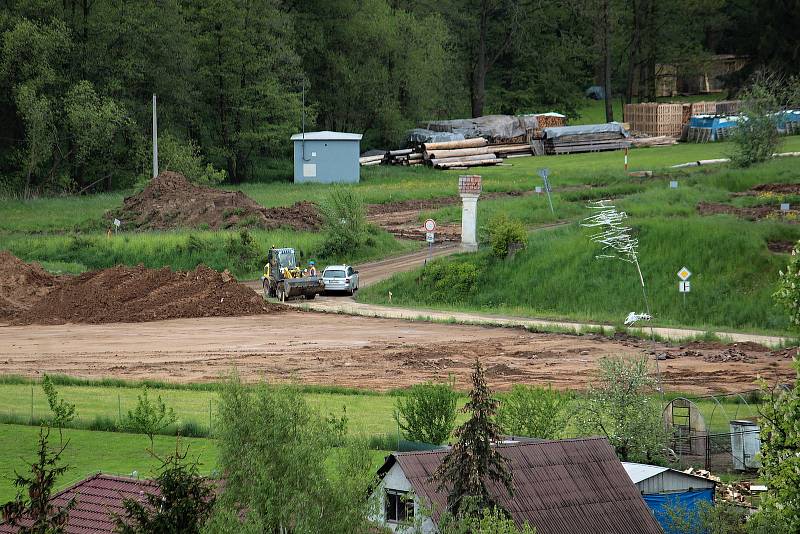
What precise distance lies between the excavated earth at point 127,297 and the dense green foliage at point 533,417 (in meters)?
25.3

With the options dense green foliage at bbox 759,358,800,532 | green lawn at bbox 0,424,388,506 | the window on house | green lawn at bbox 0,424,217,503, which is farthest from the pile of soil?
the window on house

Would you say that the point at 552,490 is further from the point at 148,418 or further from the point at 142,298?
the point at 142,298

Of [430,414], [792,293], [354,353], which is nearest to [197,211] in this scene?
[354,353]

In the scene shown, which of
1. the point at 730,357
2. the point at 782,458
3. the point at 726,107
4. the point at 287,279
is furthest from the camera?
the point at 726,107

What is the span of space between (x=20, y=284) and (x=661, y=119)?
191 feet

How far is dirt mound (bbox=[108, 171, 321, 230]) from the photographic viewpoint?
65750mm

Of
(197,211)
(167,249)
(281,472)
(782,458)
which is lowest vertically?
(782,458)

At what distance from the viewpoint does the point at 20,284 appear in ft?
178

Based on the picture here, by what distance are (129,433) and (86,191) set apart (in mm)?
57649

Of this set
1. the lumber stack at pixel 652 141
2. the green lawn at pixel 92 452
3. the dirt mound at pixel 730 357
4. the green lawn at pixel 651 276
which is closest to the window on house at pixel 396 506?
the green lawn at pixel 92 452

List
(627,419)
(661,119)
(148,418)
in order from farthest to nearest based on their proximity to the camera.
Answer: (661,119), (148,418), (627,419)

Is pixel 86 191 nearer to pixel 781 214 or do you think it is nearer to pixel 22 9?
pixel 22 9

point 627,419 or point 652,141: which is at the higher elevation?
point 652,141

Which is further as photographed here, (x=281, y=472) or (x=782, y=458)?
(x=782, y=458)
